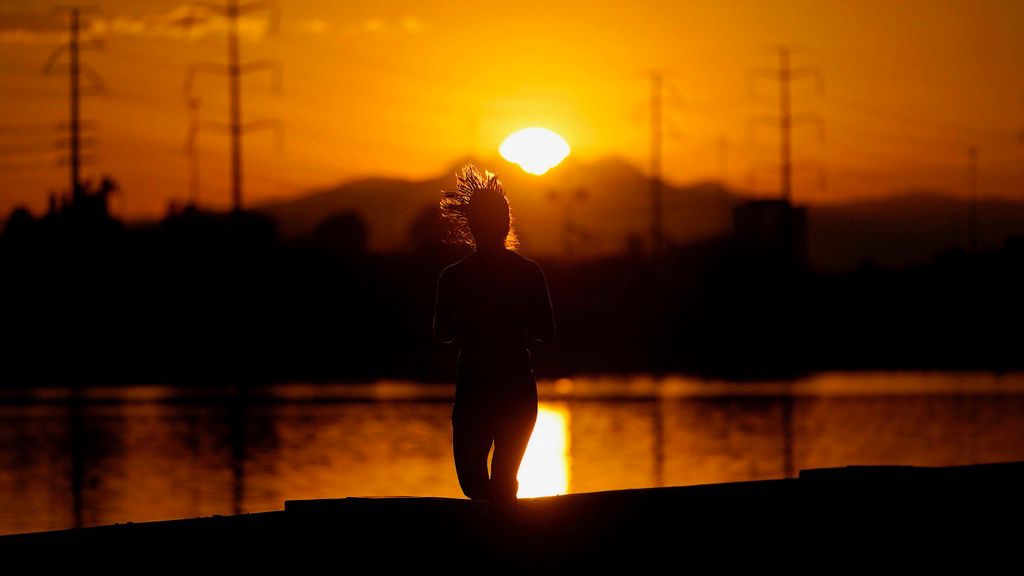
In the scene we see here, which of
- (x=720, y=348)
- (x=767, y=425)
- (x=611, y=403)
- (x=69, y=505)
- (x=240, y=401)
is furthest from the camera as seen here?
(x=720, y=348)

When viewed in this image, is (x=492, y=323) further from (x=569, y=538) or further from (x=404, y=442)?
(x=404, y=442)

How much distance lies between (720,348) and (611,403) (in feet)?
192

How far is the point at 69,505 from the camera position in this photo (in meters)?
24.7

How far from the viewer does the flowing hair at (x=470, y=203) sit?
7242mm

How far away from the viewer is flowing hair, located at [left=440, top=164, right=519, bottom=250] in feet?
23.8

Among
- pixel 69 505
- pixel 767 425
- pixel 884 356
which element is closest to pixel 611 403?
pixel 767 425

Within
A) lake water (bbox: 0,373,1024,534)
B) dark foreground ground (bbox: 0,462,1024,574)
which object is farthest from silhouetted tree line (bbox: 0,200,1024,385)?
dark foreground ground (bbox: 0,462,1024,574)

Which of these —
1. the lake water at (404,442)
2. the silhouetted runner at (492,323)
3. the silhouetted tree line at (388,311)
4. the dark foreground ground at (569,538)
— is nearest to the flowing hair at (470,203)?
the silhouetted runner at (492,323)

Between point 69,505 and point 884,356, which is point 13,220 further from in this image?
point 69,505

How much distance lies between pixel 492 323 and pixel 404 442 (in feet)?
93.8

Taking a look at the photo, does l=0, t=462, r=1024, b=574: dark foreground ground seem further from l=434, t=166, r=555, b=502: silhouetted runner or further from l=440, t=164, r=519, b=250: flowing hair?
l=440, t=164, r=519, b=250: flowing hair

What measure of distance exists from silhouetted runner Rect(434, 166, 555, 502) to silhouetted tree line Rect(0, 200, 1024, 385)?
238 feet

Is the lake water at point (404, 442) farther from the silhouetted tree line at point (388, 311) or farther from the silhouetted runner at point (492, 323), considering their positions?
the silhouetted tree line at point (388, 311)

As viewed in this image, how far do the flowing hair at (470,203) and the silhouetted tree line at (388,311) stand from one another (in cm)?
7244
